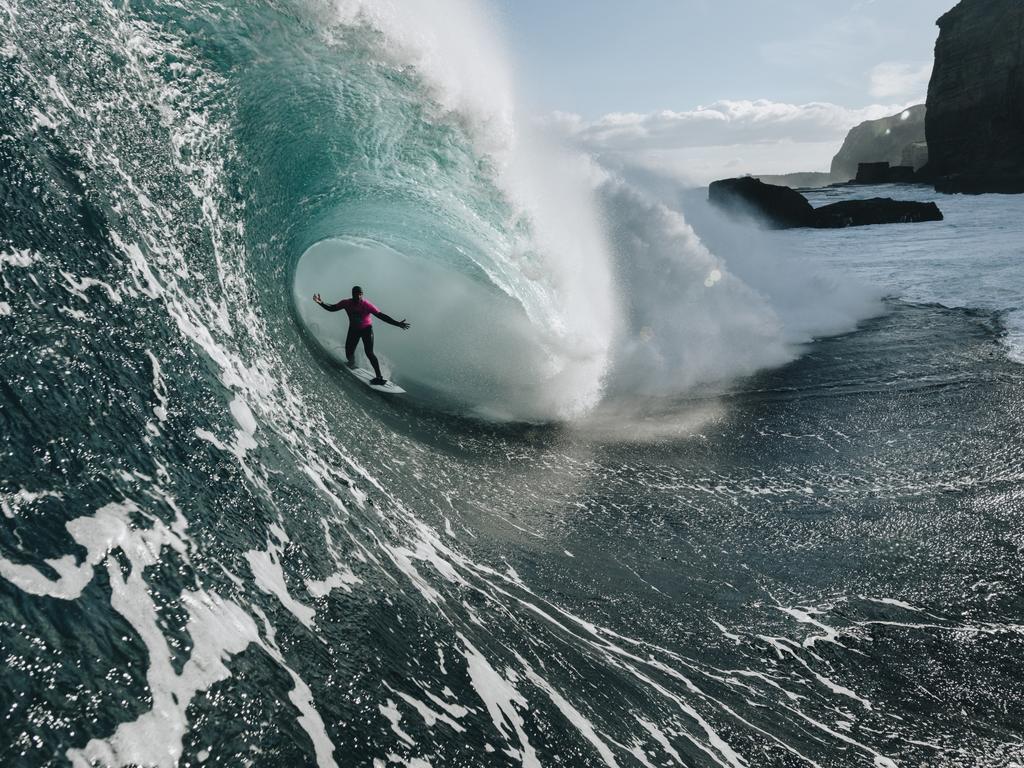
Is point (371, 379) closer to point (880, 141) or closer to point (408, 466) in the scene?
point (408, 466)

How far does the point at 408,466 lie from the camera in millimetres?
5543

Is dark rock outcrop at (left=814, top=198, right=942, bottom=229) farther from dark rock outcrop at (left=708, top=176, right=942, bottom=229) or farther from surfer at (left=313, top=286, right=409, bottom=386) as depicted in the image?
surfer at (left=313, top=286, right=409, bottom=386)

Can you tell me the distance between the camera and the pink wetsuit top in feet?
22.2

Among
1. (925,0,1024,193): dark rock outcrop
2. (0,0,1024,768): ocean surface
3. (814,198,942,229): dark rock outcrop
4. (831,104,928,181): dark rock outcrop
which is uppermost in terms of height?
(831,104,928,181): dark rock outcrop

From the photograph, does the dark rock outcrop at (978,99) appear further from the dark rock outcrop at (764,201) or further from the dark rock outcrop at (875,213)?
the dark rock outcrop at (764,201)

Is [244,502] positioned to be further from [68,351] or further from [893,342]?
[893,342]

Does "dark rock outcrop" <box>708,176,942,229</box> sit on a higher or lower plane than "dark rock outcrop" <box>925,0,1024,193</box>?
lower

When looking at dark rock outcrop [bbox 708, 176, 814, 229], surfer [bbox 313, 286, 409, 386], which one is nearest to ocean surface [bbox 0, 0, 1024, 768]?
surfer [bbox 313, 286, 409, 386]

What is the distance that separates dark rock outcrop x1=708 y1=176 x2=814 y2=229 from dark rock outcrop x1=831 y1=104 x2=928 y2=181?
5294 cm

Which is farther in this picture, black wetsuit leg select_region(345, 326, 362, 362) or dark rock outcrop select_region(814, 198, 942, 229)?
dark rock outcrop select_region(814, 198, 942, 229)

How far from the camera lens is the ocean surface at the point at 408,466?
8.27 ft

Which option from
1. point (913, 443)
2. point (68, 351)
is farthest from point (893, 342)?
point (68, 351)

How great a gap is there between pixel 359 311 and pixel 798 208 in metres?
27.0

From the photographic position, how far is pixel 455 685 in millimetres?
3008
